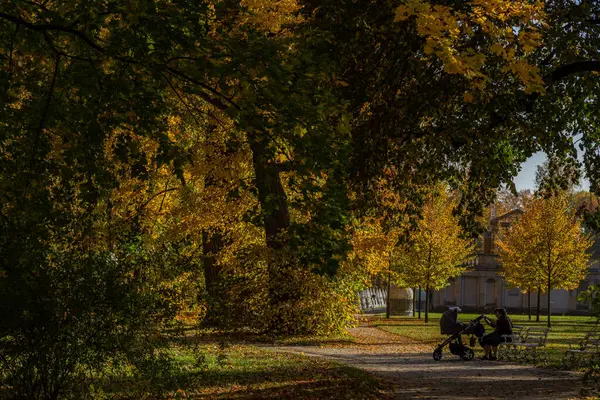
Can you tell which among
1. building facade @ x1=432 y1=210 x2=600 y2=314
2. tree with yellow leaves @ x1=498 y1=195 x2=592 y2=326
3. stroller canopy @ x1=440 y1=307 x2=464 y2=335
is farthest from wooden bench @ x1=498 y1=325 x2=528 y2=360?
building facade @ x1=432 y1=210 x2=600 y2=314

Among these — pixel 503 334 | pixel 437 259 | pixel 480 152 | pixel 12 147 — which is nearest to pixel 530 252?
pixel 437 259

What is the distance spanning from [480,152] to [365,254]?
12.1m

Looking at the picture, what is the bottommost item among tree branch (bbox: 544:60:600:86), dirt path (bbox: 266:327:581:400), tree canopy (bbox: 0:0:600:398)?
dirt path (bbox: 266:327:581:400)

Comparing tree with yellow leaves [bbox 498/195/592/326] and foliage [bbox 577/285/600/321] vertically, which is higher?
tree with yellow leaves [bbox 498/195/592/326]

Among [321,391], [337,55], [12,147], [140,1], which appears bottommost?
[321,391]

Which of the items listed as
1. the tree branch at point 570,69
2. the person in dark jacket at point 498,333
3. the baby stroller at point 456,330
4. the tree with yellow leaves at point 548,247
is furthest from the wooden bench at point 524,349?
the tree with yellow leaves at point 548,247

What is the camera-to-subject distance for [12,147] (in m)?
9.56

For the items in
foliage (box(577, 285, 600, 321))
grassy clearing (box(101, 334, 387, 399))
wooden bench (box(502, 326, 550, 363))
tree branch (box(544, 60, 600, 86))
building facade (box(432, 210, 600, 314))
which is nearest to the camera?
foliage (box(577, 285, 600, 321))

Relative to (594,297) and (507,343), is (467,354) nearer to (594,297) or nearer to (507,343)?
(507,343)

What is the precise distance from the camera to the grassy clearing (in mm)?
8578

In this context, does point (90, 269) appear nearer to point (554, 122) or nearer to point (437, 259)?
point (554, 122)

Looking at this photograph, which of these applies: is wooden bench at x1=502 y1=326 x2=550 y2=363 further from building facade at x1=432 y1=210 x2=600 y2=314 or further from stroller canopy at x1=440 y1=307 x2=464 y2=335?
building facade at x1=432 y1=210 x2=600 y2=314

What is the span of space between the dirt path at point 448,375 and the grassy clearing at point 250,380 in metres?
0.86

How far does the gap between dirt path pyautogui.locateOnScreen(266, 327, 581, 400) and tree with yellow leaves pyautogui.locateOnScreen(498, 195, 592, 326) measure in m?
21.6
